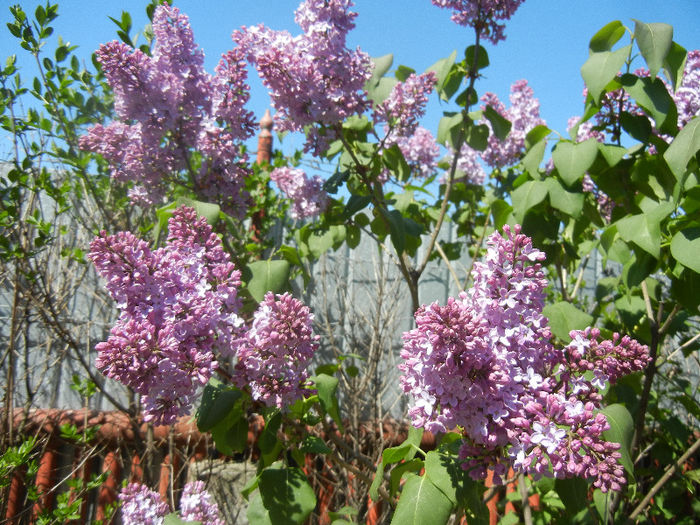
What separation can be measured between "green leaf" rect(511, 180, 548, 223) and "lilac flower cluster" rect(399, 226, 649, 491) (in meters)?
0.47

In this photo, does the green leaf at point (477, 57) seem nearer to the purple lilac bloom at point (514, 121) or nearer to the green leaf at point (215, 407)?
the purple lilac bloom at point (514, 121)

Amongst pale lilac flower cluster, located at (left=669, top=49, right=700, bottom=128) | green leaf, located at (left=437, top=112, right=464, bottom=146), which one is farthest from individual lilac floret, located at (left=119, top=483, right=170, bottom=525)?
pale lilac flower cluster, located at (left=669, top=49, right=700, bottom=128)

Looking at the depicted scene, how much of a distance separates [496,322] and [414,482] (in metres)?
0.36

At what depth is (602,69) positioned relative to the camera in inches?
47.3

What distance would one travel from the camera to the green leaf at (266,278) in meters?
1.24

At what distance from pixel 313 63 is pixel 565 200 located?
85 centimetres

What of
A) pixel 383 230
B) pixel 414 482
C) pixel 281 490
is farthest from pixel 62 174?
pixel 414 482

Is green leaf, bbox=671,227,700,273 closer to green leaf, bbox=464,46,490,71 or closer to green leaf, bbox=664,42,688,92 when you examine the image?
green leaf, bbox=664,42,688,92

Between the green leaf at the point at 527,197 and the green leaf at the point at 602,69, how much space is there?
244 mm

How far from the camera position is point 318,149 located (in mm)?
1719

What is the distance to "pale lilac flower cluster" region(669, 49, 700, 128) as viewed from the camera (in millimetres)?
1811

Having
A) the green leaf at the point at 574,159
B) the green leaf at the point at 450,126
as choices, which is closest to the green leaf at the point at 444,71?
the green leaf at the point at 450,126

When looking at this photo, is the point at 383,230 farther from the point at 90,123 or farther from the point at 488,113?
the point at 90,123

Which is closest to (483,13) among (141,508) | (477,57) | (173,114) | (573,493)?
(477,57)
